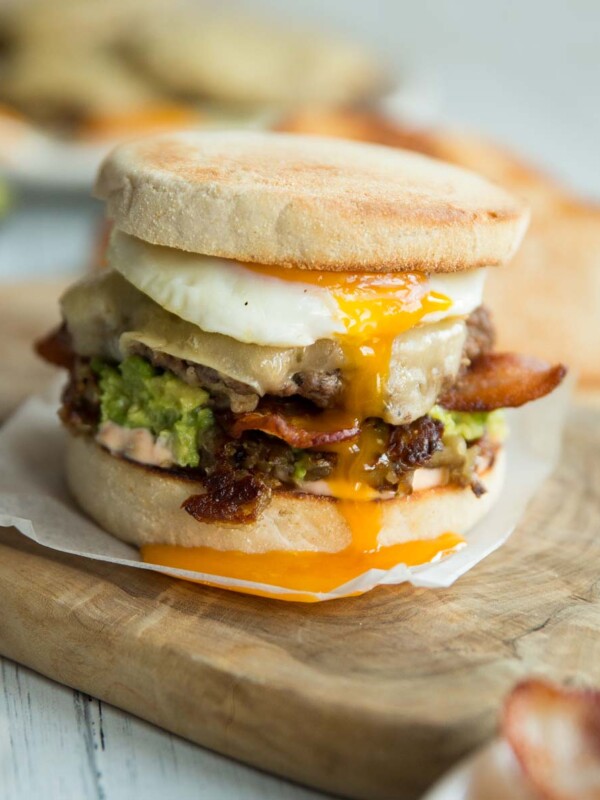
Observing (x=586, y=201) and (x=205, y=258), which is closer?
(x=205, y=258)

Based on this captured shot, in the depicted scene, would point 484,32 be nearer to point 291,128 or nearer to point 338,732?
point 291,128

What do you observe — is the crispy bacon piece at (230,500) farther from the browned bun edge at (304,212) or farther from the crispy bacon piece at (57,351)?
the crispy bacon piece at (57,351)

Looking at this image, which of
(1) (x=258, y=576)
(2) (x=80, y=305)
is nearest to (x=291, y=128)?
(2) (x=80, y=305)

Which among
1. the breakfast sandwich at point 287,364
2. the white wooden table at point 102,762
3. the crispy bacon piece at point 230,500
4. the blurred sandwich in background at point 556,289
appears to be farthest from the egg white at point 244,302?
the blurred sandwich in background at point 556,289

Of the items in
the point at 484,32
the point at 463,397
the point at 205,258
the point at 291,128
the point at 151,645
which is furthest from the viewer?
the point at 484,32

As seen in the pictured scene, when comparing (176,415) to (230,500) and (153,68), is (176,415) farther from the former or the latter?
(153,68)

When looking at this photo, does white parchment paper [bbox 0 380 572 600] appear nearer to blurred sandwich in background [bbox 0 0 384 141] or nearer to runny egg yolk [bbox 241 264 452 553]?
runny egg yolk [bbox 241 264 452 553]

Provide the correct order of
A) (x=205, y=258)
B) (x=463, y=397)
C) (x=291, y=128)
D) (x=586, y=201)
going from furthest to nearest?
1. (x=291, y=128)
2. (x=586, y=201)
3. (x=463, y=397)
4. (x=205, y=258)

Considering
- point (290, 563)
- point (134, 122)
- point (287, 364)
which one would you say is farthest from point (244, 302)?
point (134, 122)
